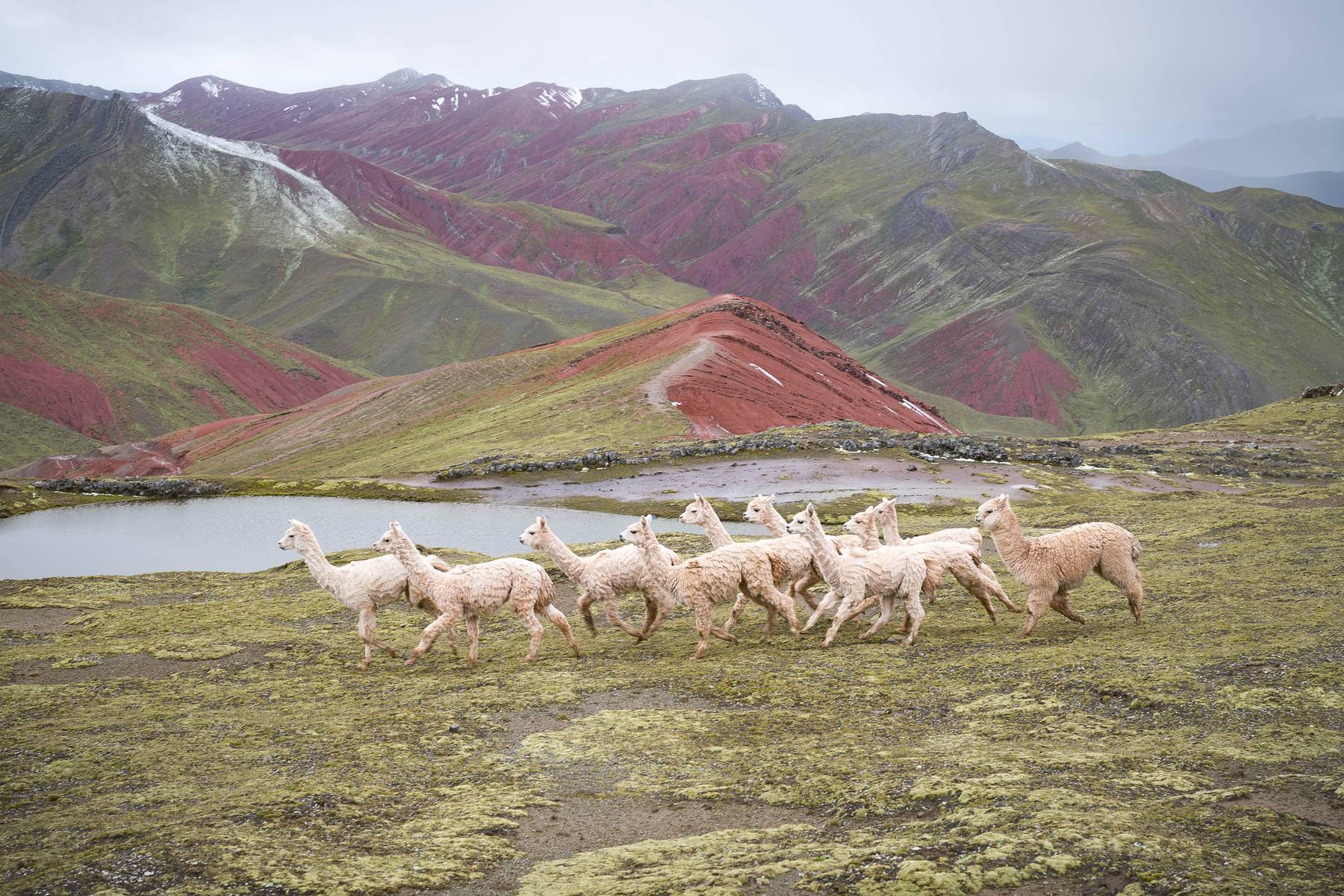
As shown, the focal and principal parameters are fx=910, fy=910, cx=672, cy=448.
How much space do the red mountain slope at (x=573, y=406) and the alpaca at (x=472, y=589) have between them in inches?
1646

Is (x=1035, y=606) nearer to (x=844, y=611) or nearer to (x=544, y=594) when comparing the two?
(x=844, y=611)

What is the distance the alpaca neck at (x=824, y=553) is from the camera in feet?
62.1

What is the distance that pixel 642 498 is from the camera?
48656mm

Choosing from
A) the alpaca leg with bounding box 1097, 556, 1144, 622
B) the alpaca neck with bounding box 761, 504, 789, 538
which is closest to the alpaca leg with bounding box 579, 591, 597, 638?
the alpaca neck with bounding box 761, 504, 789, 538

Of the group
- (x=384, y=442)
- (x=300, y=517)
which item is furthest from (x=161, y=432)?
(x=300, y=517)

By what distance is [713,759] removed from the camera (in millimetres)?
12688

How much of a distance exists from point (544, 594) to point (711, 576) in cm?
350

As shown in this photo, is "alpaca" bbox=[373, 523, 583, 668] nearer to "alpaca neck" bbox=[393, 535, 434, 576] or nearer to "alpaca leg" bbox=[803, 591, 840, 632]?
"alpaca neck" bbox=[393, 535, 434, 576]

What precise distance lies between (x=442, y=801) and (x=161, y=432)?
138m

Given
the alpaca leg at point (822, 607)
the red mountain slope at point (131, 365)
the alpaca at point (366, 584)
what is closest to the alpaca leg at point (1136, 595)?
the alpaca leg at point (822, 607)

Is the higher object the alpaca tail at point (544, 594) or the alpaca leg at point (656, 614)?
the alpaca tail at point (544, 594)

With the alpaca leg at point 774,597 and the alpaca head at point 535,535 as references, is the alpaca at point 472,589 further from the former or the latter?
the alpaca leg at point 774,597

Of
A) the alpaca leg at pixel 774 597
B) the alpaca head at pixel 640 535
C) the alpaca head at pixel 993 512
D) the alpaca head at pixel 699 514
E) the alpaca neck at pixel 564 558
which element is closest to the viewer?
the alpaca head at pixel 993 512

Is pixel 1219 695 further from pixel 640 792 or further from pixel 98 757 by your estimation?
pixel 98 757
